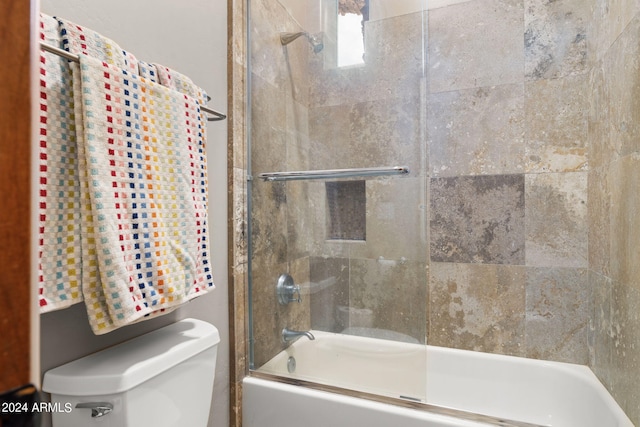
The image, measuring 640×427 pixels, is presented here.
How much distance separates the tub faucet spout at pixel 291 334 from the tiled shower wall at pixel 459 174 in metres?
0.03

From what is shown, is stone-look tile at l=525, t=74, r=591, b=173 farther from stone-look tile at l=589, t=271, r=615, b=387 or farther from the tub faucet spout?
the tub faucet spout

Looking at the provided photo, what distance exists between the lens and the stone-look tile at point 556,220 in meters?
1.52

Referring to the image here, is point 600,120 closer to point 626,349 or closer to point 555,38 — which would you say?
point 555,38

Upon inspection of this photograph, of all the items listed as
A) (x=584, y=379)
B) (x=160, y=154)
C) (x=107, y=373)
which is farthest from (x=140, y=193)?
(x=584, y=379)

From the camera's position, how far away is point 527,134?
159 centimetres

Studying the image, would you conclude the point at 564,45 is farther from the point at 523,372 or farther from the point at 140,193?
the point at 140,193

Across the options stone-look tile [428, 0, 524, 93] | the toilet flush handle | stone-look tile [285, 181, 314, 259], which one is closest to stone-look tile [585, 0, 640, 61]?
stone-look tile [428, 0, 524, 93]

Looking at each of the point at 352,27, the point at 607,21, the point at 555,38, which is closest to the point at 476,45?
the point at 555,38

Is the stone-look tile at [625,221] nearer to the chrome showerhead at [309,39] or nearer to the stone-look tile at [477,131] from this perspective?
the stone-look tile at [477,131]

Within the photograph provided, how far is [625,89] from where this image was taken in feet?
3.68

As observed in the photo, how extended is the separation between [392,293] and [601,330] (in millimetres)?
797

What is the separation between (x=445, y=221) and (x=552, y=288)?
1.75ft

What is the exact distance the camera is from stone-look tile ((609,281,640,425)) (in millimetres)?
1041

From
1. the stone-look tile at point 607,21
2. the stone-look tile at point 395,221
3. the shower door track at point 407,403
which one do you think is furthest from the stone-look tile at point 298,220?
the stone-look tile at point 607,21
